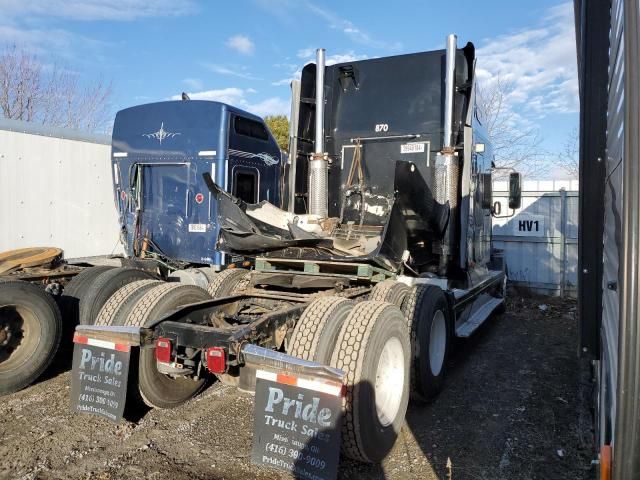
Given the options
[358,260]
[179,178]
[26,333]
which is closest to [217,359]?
[358,260]

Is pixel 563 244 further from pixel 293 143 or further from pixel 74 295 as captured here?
pixel 74 295

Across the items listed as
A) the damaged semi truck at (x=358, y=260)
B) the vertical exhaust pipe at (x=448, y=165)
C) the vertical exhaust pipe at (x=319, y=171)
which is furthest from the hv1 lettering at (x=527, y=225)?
the vertical exhaust pipe at (x=319, y=171)

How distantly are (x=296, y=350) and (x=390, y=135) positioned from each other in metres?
3.96

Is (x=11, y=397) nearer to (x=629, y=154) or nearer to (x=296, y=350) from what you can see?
(x=296, y=350)

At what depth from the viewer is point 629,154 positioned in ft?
4.84

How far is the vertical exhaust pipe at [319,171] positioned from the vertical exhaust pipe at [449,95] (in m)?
1.69

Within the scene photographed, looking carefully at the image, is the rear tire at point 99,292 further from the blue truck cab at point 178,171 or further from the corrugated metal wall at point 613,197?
the corrugated metal wall at point 613,197

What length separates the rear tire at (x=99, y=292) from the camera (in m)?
5.69

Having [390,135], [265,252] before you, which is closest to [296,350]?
[265,252]

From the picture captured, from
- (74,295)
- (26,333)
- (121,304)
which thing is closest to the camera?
(121,304)

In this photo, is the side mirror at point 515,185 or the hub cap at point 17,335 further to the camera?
the side mirror at point 515,185

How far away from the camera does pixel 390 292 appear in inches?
191

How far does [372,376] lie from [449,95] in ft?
12.6

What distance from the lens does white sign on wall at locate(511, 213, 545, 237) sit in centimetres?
1222
